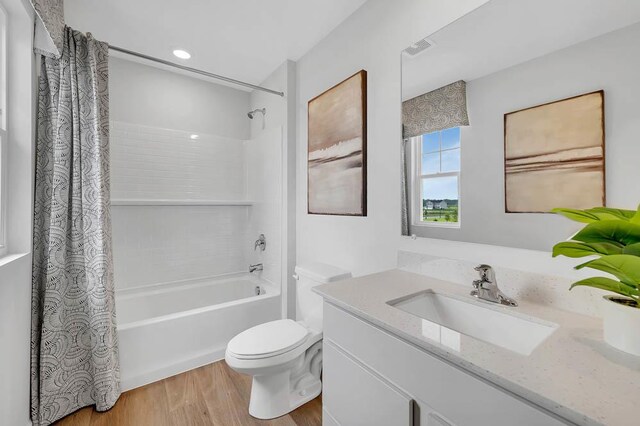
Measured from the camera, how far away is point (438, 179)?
1.31 m

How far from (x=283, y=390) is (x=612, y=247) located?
1659mm

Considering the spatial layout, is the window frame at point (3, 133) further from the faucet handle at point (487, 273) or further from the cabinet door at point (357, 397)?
the faucet handle at point (487, 273)

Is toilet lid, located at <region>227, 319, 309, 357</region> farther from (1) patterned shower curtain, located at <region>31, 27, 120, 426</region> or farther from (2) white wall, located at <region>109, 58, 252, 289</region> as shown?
(2) white wall, located at <region>109, 58, 252, 289</region>

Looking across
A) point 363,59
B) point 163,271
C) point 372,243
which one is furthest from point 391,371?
point 163,271

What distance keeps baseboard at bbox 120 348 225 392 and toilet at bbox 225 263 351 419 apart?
62 centimetres

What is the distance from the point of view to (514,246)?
41.5 inches

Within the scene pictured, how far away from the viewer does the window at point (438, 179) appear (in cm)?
124

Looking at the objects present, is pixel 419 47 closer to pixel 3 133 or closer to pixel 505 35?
pixel 505 35

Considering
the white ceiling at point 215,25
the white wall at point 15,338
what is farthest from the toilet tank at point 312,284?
the white ceiling at point 215,25

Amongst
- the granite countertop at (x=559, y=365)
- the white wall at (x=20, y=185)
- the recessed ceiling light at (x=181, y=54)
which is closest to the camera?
the granite countertop at (x=559, y=365)

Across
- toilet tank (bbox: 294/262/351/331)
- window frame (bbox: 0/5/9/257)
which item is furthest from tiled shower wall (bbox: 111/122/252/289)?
toilet tank (bbox: 294/262/351/331)

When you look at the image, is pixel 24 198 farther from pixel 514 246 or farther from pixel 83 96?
pixel 514 246

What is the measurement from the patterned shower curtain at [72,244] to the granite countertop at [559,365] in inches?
64.7

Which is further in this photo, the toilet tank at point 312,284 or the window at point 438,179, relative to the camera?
the toilet tank at point 312,284
